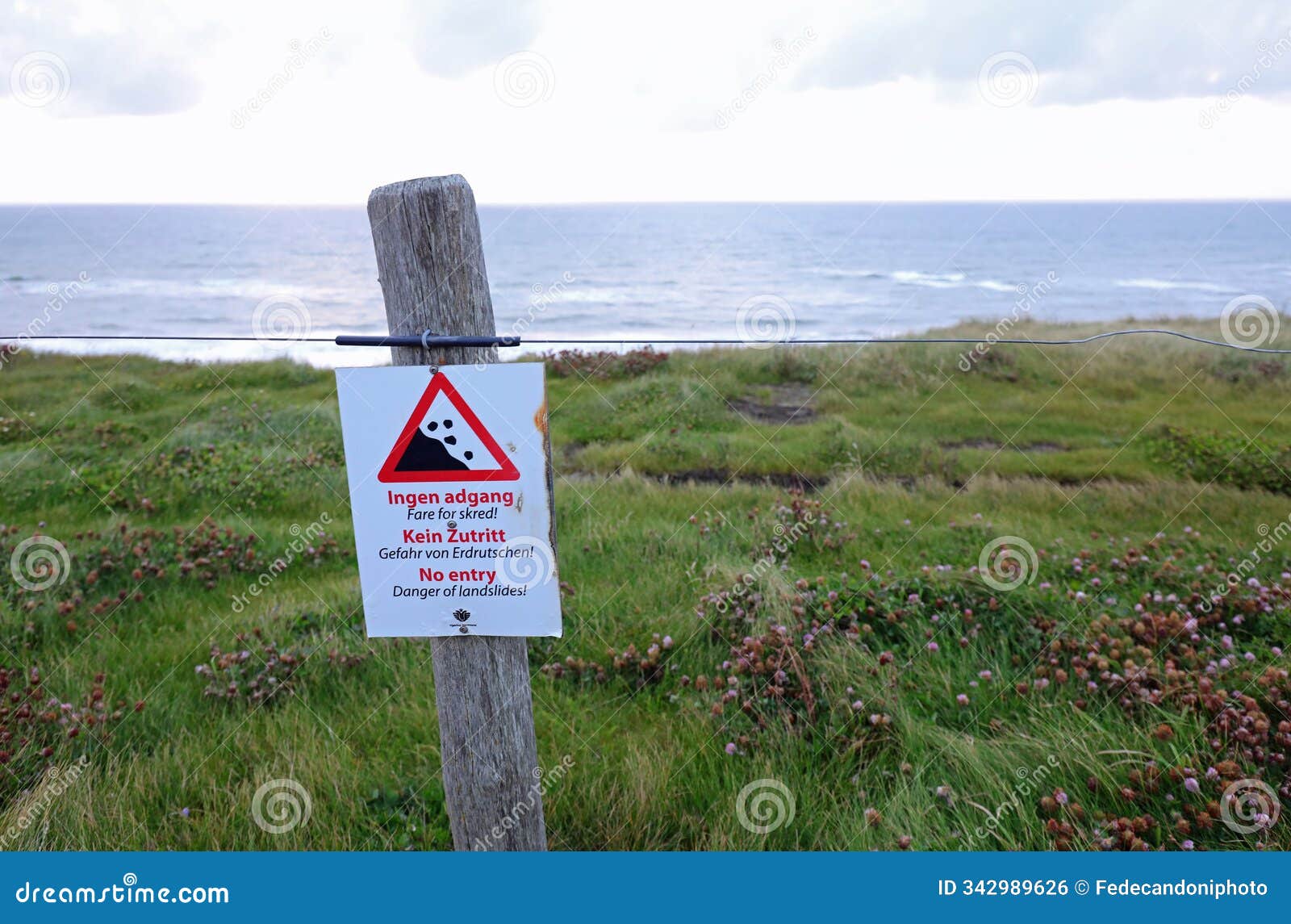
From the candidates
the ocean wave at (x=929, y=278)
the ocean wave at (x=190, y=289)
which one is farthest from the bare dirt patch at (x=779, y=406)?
the ocean wave at (x=929, y=278)

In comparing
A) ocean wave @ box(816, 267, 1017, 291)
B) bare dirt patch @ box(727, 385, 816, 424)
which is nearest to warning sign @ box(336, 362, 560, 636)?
bare dirt patch @ box(727, 385, 816, 424)

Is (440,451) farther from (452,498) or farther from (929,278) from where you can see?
(929,278)

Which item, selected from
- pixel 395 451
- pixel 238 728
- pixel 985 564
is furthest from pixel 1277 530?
pixel 238 728

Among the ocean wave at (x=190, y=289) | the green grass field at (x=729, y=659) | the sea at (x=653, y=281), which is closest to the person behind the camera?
the green grass field at (x=729, y=659)

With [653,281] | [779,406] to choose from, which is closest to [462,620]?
[779,406]

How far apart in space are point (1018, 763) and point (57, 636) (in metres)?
5.02

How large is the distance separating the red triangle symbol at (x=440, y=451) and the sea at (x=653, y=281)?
46cm

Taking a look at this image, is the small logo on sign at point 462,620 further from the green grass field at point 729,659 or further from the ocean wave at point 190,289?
the ocean wave at point 190,289

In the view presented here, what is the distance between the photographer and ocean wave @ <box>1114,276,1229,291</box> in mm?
57656

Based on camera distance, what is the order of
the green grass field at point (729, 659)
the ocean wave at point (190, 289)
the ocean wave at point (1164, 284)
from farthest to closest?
the ocean wave at point (1164, 284)
the ocean wave at point (190, 289)
the green grass field at point (729, 659)

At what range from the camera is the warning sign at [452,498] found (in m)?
2.30

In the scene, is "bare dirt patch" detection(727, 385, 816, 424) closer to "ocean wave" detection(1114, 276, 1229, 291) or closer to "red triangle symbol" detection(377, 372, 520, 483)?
"red triangle symbol" detection(377, 372, 520, 483)

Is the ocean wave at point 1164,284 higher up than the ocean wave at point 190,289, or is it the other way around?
the ocean wave at point 190,289

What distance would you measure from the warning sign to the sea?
0.47m
